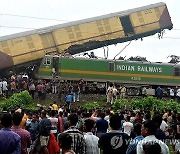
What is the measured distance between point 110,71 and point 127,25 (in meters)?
3.67

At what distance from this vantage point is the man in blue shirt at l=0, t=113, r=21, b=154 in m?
7.05

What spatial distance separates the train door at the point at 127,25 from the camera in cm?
3366

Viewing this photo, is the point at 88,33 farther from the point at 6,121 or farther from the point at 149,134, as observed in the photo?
the point at 149,134

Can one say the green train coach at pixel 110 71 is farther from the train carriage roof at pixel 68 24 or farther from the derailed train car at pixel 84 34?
the train carriage roof at pixel 68 24

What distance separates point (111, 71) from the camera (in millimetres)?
33000

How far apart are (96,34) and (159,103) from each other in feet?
33.7

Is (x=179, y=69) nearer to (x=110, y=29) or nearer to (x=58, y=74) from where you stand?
(x=110, y=29)

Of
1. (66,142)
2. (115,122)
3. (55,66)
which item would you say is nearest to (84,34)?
(55,66)

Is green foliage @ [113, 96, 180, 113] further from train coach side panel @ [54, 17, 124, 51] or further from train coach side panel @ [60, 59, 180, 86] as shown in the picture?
train coach side panel @ [54, 17, 124, 51]

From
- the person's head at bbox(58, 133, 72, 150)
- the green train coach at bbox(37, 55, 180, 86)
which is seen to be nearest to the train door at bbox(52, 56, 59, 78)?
the green train coach at bbox(37, 55, 180, 86)

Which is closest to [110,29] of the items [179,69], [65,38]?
[65,38]

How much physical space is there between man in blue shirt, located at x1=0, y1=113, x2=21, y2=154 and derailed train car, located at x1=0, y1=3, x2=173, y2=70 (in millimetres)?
23797

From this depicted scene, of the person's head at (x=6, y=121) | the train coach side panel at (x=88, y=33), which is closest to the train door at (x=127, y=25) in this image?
the train coach side panel at (x=88, y=33)

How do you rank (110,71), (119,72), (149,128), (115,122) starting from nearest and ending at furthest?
(149,128), (115,122), (110,71), (119,72)
